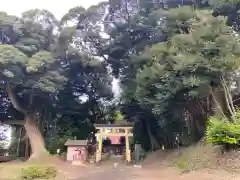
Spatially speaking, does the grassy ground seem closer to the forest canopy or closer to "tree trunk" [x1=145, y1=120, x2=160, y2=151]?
the forest canopy

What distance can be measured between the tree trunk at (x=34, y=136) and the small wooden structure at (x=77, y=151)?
2.15 metres

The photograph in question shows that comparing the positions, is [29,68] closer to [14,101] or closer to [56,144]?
[14,101]

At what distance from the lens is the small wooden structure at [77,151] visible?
21531mm

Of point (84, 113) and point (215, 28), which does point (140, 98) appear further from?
point (84, 113)

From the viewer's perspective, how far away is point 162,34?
62.3 feet

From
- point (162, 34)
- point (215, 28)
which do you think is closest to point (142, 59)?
point (162, 34)

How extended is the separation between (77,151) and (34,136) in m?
4.17

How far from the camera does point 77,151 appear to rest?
71.1ft

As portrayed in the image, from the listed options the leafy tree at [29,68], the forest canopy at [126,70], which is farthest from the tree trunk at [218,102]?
the leafy tree at [29,68]

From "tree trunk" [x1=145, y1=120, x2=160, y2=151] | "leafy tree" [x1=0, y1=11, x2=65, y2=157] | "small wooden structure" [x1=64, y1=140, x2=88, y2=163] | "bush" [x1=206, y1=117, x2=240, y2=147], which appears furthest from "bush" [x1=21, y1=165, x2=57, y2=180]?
"tree trunk" [x1=145, y1=120, x2=160, y2=151]

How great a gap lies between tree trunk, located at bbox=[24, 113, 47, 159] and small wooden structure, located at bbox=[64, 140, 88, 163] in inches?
84.8

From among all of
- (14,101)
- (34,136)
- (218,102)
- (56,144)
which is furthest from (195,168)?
(14,101)

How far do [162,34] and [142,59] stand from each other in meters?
2.01

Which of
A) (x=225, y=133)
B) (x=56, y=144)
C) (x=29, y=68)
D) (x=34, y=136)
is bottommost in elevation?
(x=225, y=133)
